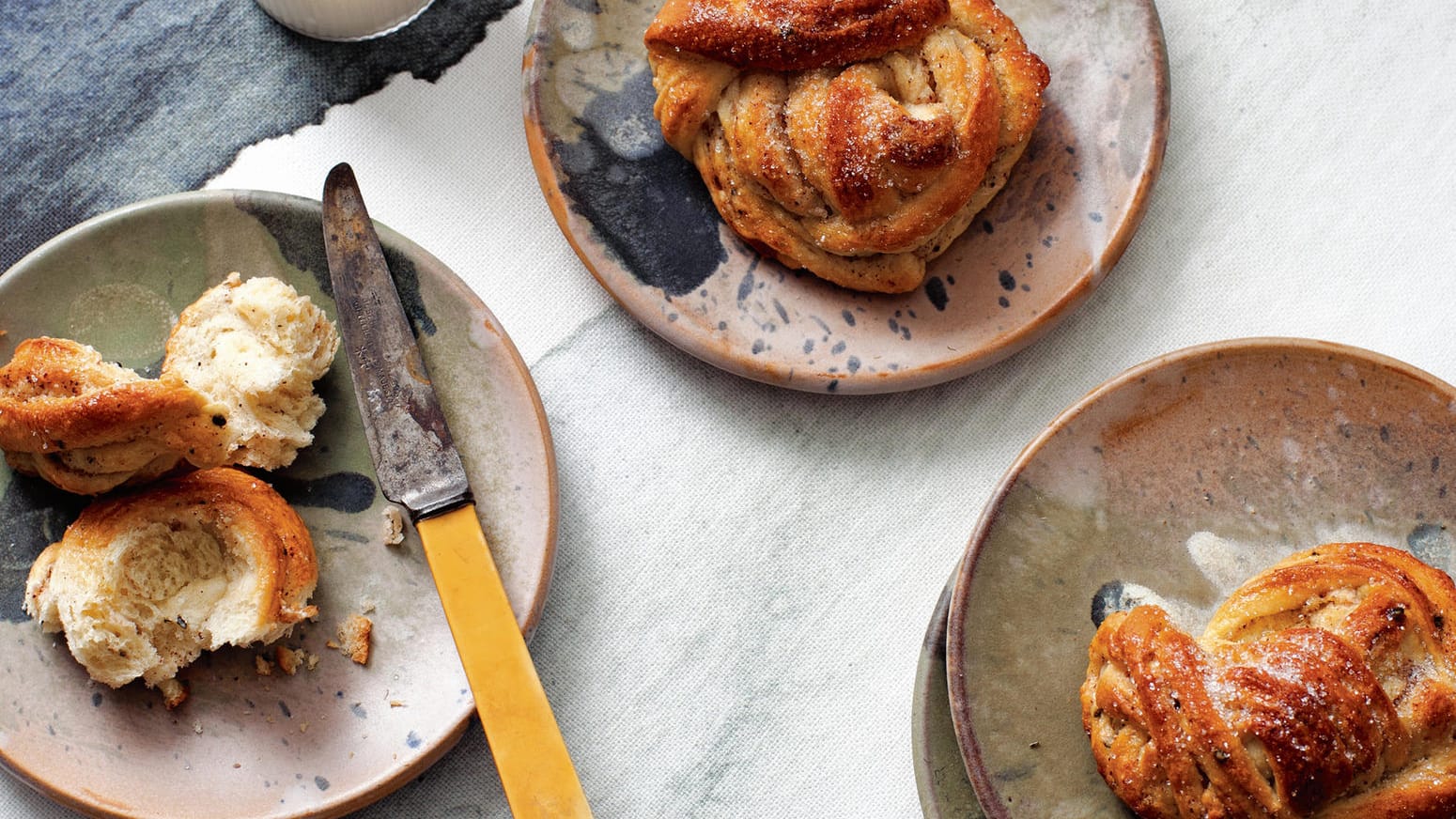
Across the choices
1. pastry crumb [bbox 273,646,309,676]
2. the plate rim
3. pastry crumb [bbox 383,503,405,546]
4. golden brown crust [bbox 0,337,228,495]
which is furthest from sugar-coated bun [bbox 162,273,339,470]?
the plate rim

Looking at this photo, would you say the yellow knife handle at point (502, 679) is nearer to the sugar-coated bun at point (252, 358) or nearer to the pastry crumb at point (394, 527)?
the pastry crumb at point (394, 527)

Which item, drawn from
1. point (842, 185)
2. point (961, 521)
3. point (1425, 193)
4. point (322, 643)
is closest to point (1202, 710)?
point (961, 521)

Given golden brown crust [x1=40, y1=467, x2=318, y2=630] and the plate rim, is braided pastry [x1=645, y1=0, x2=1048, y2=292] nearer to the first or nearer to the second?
the plate rim

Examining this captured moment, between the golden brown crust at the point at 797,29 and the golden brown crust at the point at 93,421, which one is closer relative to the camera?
the golden brown crust at the point at 93,421

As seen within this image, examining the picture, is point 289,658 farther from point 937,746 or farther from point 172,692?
point 937,746

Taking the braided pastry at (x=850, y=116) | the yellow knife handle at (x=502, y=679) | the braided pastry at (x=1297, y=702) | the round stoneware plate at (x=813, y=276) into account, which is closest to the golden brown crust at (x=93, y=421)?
the yellow knife handle at (x=502, y=679)
